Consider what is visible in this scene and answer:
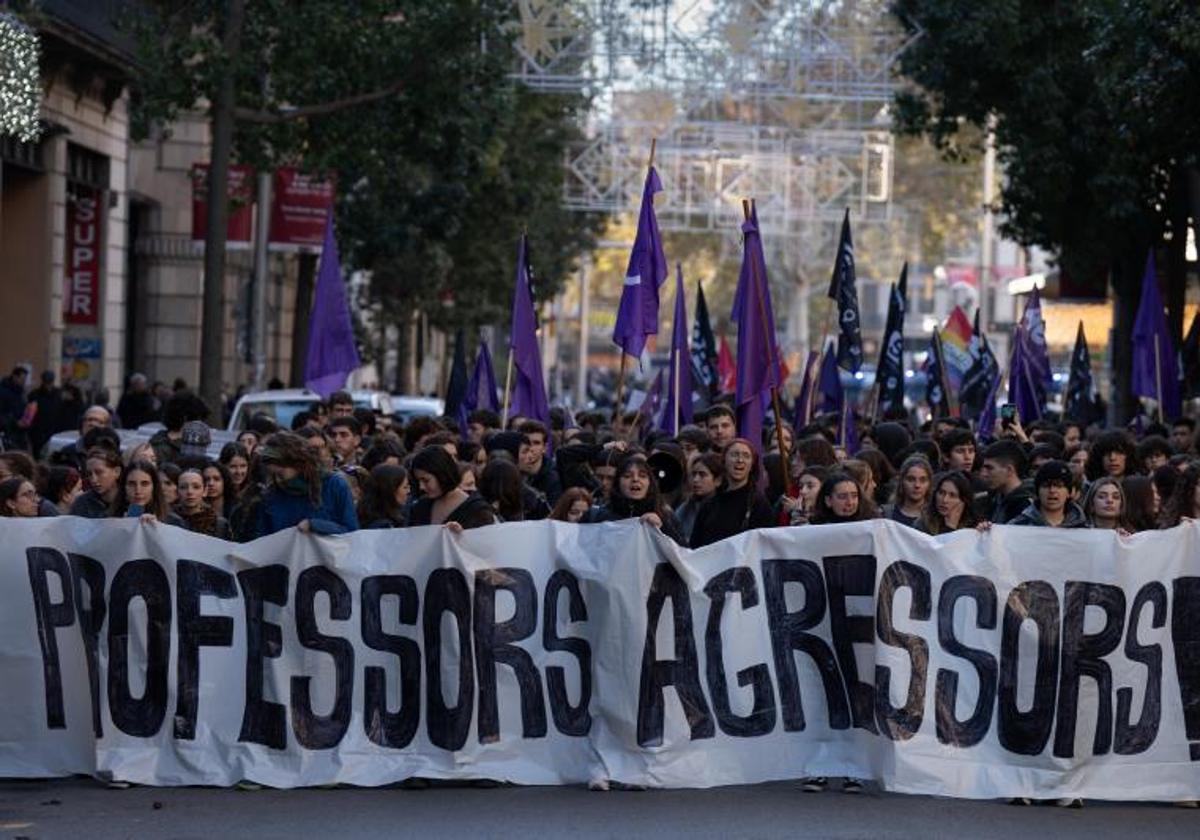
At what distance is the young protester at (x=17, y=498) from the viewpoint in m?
12.3

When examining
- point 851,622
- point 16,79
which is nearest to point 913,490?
point 851,622

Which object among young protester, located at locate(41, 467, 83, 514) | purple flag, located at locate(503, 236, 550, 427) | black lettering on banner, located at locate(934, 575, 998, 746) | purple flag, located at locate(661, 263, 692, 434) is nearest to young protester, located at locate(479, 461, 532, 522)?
black lettering on banner, located at locate(934, 575, 998, 746)

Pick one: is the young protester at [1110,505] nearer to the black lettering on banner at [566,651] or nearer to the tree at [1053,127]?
the black lettering on banner at [566,651]

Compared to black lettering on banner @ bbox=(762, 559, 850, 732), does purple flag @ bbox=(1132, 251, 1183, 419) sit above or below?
above

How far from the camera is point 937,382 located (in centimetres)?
2284

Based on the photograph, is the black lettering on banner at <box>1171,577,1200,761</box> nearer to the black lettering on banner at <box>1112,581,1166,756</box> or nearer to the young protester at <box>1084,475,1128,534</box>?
the black lettering on banner at <box>1112,581,1166,756</box>

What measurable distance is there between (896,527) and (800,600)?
0.50m

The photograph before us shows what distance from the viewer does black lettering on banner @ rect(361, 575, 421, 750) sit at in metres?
11.4

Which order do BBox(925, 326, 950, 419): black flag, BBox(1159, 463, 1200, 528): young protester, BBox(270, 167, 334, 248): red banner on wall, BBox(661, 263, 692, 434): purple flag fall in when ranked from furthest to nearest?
BBox(270, 167, 334, 248): red banner on wall
BBox(925, 326, 950, 419): black flag
BBox(661, 263, 692, 434): purple flag
BBox(1159, 463, 1200, 528): young protester

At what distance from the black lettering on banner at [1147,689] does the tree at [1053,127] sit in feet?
51.8

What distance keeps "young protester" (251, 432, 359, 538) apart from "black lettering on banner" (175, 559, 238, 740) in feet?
2.52

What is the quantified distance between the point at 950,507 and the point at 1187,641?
1228mm

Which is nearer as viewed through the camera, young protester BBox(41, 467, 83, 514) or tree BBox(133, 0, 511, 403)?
young protester BBox(41, 467, 83, 514)

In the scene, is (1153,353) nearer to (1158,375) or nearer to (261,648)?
(1158,375)
